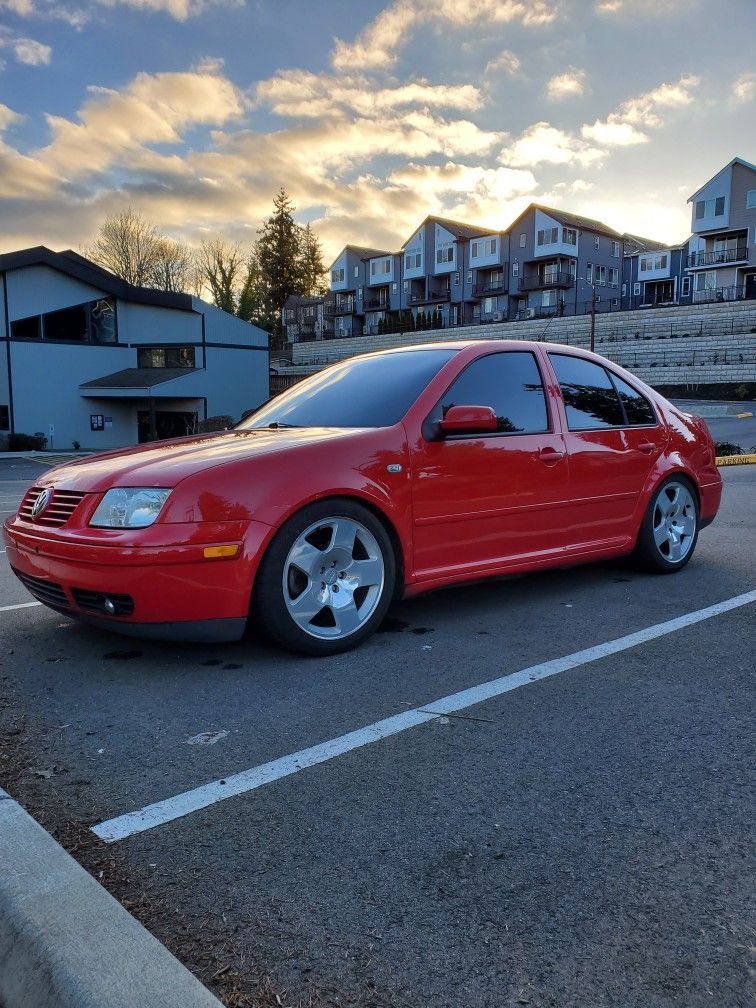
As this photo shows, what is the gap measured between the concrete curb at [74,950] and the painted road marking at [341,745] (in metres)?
0.33

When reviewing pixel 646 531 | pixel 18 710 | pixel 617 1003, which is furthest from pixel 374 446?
pixel 617 1003

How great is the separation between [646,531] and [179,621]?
3.36 metres

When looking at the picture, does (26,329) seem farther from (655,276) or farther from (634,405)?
(655,276)

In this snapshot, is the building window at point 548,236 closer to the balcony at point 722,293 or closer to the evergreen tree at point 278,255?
the balcony at point 722,293

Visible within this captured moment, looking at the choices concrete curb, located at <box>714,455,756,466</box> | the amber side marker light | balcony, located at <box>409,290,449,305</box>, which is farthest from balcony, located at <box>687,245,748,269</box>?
the amber side marker light

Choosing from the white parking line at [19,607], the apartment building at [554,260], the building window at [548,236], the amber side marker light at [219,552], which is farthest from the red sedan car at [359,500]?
the building window at [548,236]

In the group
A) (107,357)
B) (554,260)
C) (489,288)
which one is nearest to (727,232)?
(554,260)

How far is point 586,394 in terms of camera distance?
5.33 meters

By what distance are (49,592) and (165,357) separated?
36.6m

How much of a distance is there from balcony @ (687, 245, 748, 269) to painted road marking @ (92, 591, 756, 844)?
6442 centimetres

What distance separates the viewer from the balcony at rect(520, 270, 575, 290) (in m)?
70.2

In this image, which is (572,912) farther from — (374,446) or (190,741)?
(374,446)

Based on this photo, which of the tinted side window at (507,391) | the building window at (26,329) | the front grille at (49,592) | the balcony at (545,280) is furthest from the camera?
the balcony at (545,280)

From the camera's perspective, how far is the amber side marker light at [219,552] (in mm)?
3578
